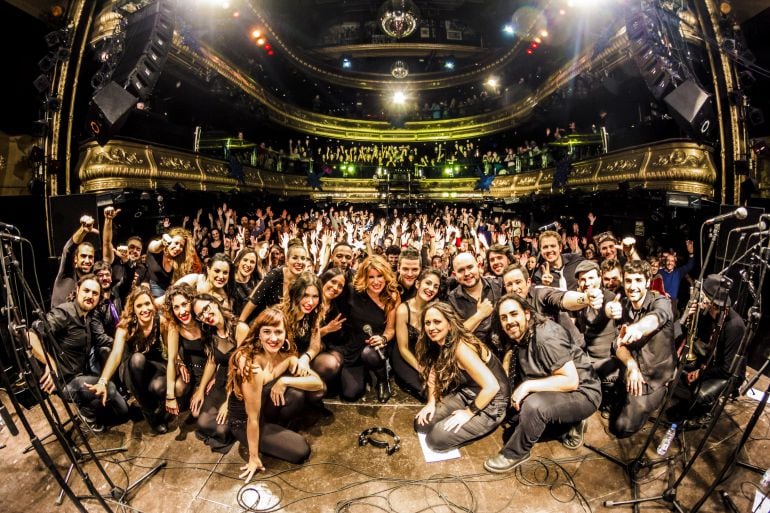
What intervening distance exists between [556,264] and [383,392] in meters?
2.93

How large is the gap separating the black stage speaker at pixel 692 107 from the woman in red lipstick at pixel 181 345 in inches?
286

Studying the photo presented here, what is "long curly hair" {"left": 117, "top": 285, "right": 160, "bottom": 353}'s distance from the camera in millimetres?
3354

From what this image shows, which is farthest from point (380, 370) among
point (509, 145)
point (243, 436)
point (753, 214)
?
point (509, 145)

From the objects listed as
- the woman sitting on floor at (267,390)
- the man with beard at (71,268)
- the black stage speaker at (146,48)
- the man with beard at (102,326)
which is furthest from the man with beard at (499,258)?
the black stage speaker at (146,48)

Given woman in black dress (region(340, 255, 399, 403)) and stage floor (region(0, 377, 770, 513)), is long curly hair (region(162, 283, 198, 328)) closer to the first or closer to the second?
stage floor (region(0, 377, 770, 513))

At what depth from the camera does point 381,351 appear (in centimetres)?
391

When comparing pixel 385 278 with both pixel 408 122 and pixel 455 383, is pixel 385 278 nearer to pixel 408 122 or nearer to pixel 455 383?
pixel 455 383

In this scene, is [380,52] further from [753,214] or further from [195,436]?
[195,436]

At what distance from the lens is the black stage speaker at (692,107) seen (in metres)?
5.16

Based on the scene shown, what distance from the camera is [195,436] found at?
11.0ft

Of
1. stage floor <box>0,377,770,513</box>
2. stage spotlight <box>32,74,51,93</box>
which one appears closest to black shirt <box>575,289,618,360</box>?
stage floor <box>0,377,770,513</box>

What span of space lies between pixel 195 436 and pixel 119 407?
0.87 meters

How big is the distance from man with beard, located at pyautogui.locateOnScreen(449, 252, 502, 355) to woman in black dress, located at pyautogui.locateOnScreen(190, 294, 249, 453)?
2308mm

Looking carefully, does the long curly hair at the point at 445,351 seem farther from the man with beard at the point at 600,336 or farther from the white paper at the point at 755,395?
the white paper at the point at 755,395
